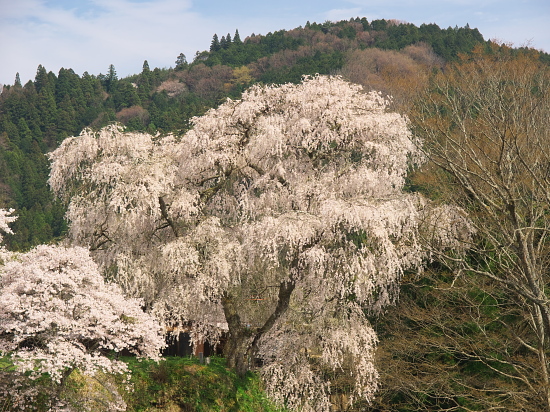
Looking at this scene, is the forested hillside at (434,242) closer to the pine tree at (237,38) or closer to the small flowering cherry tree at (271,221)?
the small flowering cherry tree at (271,221)

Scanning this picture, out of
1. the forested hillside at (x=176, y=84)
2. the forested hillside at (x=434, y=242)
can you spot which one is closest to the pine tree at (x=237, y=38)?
the forested hillside at (x=176, y=84)

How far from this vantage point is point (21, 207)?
5481 cm

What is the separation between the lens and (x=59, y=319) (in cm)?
1146

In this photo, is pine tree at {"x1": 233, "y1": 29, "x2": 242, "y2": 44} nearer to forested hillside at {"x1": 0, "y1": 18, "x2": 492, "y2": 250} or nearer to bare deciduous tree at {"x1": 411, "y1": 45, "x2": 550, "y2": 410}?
forested hillside at {"x1": 0, "y1": 18, "x2": 492, "y2": 250}

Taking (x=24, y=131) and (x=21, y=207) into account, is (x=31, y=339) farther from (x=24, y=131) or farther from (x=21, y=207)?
(x=24, y=131)

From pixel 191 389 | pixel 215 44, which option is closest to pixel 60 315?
pixel 191 389

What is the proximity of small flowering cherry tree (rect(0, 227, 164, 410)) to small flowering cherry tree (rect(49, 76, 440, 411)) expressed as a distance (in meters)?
2.46

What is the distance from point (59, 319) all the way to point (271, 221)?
193 inches

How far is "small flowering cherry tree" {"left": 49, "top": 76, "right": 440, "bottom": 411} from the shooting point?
1441 cm

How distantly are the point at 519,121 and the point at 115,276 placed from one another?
10.2m

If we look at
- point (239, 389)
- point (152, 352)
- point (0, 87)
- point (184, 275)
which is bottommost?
point (239, 389)

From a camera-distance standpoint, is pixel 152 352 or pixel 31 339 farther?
pixel 152 352

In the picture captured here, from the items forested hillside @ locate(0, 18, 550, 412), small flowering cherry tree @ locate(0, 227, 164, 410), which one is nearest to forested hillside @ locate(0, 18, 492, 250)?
forested hillside @ locate(0, 18, 550, 412)

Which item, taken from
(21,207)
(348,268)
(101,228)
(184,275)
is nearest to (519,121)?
(348,268)
